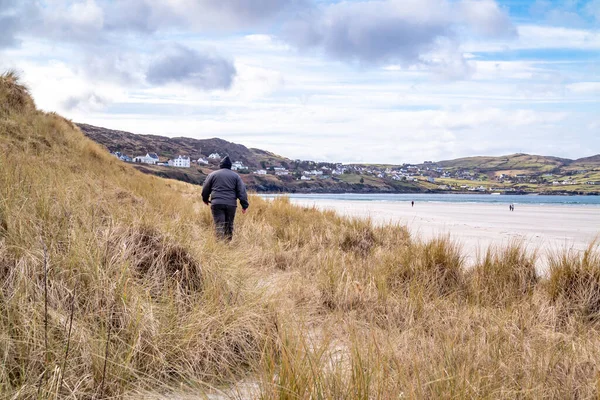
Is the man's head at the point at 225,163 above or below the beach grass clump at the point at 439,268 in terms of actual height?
above

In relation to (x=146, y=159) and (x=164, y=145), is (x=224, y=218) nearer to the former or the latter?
(x=146, y=159)

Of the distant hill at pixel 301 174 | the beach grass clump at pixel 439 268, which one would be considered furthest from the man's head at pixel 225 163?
the distant hill at pixel 301 174

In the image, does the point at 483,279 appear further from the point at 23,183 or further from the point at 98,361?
the point at 23,183

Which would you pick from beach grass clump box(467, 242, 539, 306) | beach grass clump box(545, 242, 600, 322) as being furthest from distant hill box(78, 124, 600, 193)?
beach grass clump box(545, 242, 600, 322)

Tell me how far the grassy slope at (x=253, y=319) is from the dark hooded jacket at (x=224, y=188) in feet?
7.44

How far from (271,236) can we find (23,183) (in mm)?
5737

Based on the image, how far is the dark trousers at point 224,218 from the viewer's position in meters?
8.89

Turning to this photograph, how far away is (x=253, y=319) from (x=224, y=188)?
537 cm

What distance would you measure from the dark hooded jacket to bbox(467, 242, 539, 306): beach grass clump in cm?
490

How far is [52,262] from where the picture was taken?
3582mm

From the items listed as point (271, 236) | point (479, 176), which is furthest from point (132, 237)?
point (479, 176)

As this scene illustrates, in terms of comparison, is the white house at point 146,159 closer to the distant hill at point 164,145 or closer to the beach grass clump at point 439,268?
the distant hill at point 164,145

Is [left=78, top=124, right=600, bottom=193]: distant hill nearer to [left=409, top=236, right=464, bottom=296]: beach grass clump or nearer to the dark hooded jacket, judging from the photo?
the dark hooded jacket

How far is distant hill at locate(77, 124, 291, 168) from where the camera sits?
10628 cm
